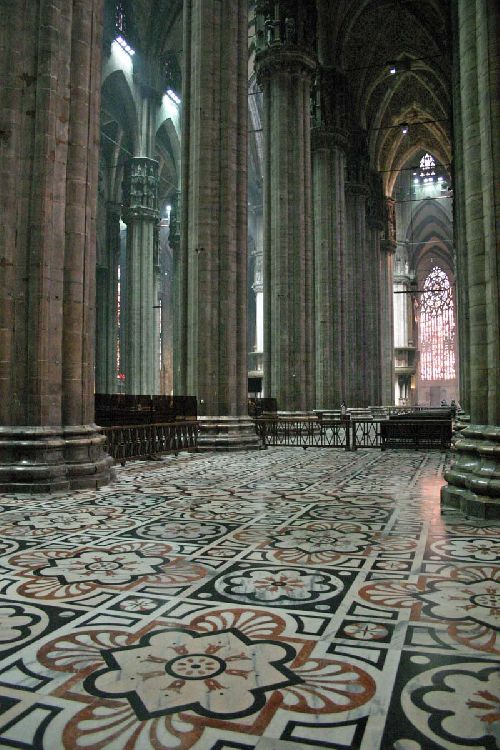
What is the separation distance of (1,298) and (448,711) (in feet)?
22.8

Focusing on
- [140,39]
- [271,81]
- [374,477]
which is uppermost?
[140,39]

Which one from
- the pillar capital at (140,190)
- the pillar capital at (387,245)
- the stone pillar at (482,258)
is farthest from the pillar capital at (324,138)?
the stone pillar at (482,258)

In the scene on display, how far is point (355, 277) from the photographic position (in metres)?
30.9

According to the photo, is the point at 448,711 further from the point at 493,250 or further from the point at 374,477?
the point at 374,477

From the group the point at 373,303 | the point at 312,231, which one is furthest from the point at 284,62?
the point at 373,303

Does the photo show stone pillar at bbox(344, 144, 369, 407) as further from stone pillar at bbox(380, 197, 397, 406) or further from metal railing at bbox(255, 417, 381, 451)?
metal railing at bbox(255, 417, 381, 451)

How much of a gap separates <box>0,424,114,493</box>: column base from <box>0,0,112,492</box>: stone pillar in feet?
0.04

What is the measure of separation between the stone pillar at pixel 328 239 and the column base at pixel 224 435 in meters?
11.8

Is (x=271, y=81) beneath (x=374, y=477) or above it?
above

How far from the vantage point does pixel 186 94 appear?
47.2 ft

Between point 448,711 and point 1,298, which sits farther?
point 1,298

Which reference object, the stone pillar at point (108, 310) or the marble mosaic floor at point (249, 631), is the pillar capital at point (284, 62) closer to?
the stone pillar at point (108, 310)

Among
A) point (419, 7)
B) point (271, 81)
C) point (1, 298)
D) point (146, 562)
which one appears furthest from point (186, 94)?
point (419, 7)

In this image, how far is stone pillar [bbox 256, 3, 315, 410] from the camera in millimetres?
19578
